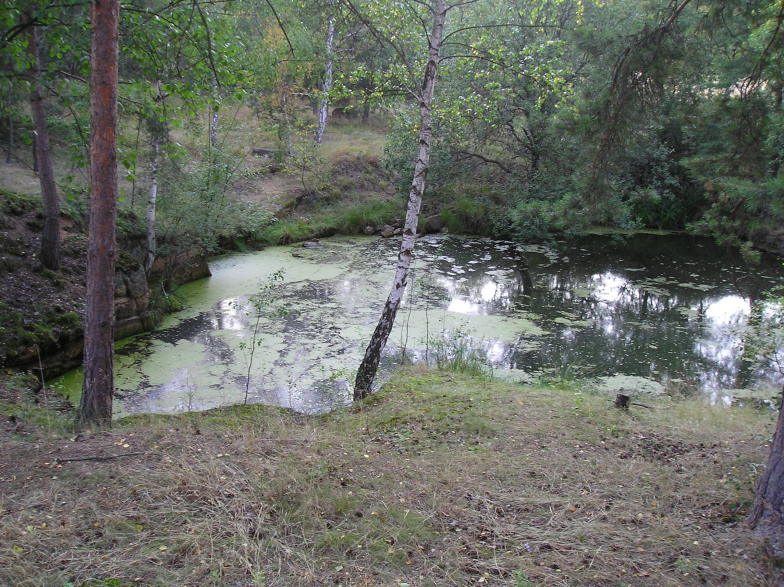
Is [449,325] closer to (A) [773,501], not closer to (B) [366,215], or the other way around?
(A) [773,501]

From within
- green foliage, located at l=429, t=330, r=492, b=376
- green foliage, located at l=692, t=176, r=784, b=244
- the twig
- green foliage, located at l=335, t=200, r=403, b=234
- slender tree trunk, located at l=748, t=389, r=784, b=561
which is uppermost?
green foliage, located at l=692, t=176, r=784, b=244

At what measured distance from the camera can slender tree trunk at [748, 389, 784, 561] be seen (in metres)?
2.67

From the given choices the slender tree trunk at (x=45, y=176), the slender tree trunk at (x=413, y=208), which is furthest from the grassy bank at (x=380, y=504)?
the slender tree trunk at (x=45, y=176)

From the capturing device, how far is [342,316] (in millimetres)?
9219

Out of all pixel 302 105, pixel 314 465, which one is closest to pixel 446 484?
pixel 314 465

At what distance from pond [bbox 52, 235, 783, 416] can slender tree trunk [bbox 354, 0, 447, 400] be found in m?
0.60

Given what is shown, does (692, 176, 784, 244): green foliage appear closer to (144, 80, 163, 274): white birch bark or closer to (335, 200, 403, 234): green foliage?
(144, 80, 163, 274): white birch bark

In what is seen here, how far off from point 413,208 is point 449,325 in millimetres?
3777

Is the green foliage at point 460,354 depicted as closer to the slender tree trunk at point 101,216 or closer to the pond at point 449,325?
the pond at point 449,325

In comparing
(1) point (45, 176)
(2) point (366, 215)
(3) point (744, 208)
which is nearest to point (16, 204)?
(1) point (45, 176)

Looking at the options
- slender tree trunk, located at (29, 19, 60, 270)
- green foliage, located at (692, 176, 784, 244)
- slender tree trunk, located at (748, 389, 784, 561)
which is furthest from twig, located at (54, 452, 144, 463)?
green foliage, located at (692, 176, 784, 244)

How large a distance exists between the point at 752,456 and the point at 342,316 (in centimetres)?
641

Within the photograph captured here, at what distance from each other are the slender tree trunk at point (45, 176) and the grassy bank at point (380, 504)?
3.91m

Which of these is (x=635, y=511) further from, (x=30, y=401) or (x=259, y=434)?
(x=30, y=401)
